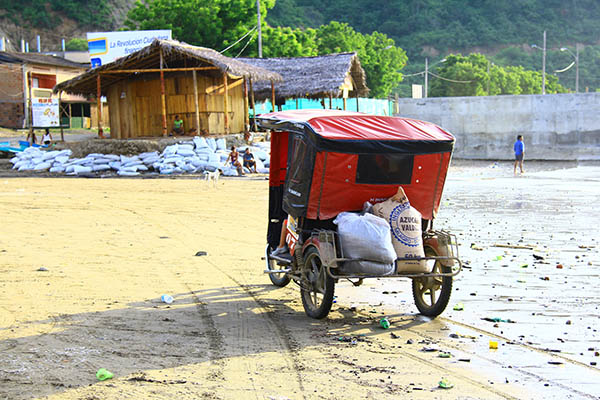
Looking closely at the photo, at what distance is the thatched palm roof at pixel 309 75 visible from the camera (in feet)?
117

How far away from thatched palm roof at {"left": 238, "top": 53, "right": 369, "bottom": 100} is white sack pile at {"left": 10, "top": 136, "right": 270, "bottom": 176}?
29.3 ft

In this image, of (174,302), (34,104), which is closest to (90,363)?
(174,302)

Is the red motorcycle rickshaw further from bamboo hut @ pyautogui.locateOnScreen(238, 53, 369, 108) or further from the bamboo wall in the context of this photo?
bamboo hut @ pyautogui.locateOnScreen(238, 53, 369, 108)

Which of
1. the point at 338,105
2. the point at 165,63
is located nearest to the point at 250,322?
the point at 165,63

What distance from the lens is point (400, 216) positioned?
6.95 metres

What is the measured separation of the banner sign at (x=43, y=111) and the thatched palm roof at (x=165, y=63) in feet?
47.2

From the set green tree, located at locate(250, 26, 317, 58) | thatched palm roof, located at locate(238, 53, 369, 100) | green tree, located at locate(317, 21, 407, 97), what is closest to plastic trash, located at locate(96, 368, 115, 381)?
thatched palm roof, located at locate(238, 53, 369, 100)

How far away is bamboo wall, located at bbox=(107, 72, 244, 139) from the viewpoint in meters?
29.9

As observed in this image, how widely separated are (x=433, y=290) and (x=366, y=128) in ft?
5.92

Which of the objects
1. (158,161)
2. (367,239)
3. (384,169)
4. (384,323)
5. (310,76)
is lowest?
(384,323)

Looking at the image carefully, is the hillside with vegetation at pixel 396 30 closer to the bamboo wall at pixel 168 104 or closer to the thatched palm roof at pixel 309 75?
the thatched palm roof at pixel 309 75

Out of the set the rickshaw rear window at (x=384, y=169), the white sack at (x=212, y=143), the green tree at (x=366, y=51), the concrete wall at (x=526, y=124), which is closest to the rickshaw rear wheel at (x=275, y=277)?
the rickshaw rear window at (x=384, y=169)

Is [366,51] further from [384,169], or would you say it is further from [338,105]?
[384,169]

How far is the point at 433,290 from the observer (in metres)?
7.31
